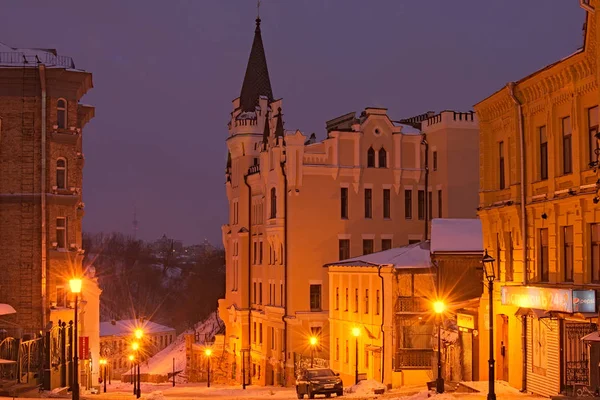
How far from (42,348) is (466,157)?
103 feet

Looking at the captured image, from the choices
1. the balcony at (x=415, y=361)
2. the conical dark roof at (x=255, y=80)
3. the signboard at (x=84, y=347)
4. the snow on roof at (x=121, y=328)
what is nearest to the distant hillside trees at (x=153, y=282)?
the snow on roof at (x=121, y=328)

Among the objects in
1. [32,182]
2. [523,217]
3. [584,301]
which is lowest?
[584,301]

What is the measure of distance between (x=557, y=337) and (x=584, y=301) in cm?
293

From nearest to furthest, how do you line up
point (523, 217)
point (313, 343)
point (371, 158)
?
1. point (523, 217)
2. point (313, 343)
3. point (371, 158)

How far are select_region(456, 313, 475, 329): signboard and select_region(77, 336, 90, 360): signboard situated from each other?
77.4 feet

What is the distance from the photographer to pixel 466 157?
6062 centimetres

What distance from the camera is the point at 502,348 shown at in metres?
35.3

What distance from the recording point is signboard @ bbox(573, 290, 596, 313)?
26547mm

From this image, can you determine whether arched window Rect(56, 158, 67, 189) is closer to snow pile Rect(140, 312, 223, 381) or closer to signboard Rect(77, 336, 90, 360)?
signboard Rect(77, 336, 90, 360)

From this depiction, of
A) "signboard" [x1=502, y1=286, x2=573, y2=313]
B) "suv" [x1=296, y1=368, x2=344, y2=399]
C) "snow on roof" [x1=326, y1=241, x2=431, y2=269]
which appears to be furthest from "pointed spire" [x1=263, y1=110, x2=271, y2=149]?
"signboard" [x1=502, y1=286, x2=573, y2=313]

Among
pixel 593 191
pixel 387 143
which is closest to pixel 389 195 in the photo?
pixel 387 143

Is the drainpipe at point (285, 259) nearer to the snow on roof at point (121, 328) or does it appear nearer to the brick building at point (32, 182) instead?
the brick building at point (32, 182)

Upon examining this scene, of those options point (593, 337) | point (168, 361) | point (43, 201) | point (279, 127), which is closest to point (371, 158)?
point (279, 127)

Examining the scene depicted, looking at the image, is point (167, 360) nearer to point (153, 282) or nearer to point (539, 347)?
point (539, 347)
